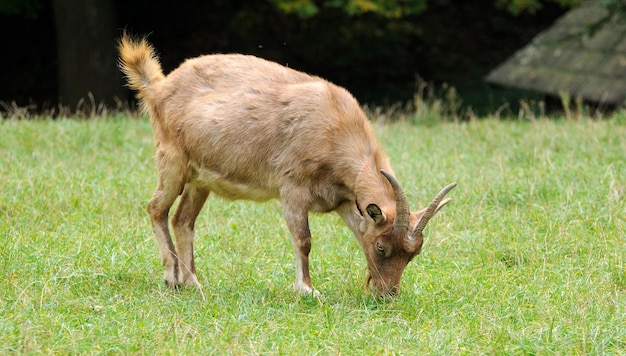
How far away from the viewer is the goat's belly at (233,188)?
22.9ft

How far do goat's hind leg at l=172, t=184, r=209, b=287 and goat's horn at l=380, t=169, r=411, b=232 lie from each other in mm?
1619

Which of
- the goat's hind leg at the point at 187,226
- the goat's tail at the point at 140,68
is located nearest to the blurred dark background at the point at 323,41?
the goat's tail at the point at 140,68

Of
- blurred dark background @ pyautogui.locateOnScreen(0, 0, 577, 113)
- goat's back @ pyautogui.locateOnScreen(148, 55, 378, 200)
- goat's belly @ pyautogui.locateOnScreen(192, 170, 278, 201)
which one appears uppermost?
goat's back @ pyautogui.locateOnScreen(148, 55, 378, 200)

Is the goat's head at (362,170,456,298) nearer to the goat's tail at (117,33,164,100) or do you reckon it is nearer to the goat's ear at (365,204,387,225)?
the goat's ear at (365,204,387,225)

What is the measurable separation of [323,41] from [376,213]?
16906mm

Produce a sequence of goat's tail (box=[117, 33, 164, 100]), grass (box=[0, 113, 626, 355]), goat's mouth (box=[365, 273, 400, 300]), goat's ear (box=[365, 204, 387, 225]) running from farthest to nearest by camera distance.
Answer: goat's tail (box=[117, 33, 164, 100]) → goat's mouth (box=[365, 273, 400, 300]) → goat's ear (box=[365, 204, 387, 225]) → grass (box=[0, 113, 626, 355])

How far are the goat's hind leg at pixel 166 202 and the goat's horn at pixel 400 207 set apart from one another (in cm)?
167

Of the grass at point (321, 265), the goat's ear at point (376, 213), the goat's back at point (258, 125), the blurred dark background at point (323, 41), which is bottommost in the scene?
the blurred dark background at point (323, 41)

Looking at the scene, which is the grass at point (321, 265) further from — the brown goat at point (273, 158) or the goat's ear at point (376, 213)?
the goat's ear at point (376, 213)

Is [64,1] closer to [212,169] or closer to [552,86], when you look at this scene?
[552,86]

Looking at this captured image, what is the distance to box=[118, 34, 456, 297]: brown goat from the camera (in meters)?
6.45

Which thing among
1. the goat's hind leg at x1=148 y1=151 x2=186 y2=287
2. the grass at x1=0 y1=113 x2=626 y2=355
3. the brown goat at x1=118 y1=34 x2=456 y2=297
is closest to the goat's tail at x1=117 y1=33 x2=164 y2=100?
the brown goat at x1=118 y1=34 x2=456 y2=297

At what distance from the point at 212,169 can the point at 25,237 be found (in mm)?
1689

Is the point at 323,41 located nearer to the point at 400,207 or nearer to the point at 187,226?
the point at 187,226
